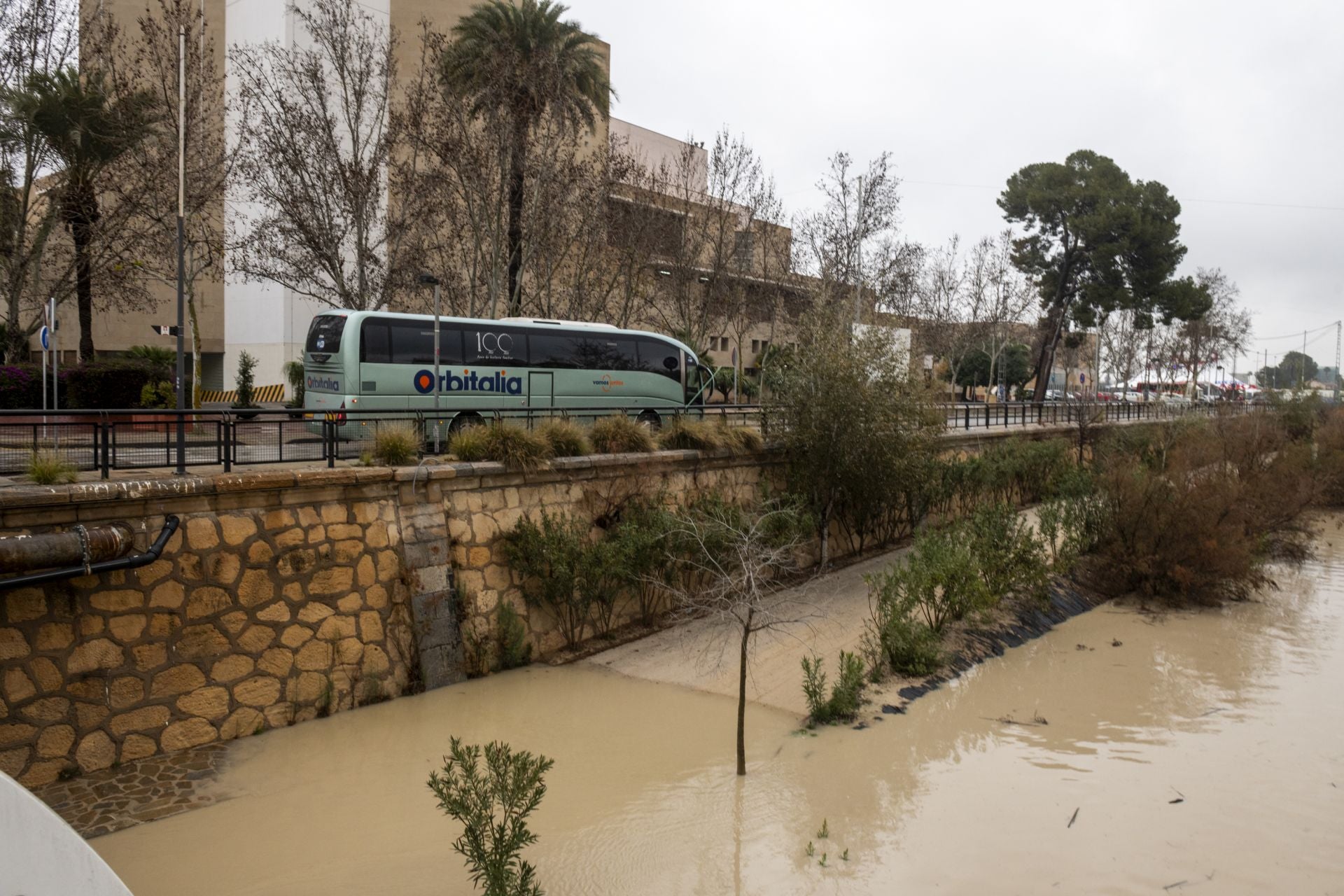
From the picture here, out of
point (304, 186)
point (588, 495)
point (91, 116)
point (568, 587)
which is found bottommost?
point (568, 587)

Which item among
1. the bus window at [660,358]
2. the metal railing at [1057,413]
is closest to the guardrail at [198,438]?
the bus window at [660,358]

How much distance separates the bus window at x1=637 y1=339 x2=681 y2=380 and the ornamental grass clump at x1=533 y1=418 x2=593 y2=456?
7.34 m

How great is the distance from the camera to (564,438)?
15.1m

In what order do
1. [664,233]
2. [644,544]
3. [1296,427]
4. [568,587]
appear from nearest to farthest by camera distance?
[568,587]
[644,544]
[664,233]
[1296,427]

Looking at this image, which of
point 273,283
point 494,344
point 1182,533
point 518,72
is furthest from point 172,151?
point 1182,533

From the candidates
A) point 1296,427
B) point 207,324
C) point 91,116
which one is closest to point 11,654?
point 91,116

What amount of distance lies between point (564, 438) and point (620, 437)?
1.27 meters

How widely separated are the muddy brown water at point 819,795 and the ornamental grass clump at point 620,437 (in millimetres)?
3980

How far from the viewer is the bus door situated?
20.3 metres

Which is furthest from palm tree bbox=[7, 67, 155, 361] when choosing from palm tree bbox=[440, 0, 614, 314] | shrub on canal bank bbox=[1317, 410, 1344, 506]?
shrub on canal bank bbox=[1317, 410, 1344, 506]

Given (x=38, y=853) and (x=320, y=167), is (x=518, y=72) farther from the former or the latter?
(x=38, y=853)

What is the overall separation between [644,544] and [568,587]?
1.51 m

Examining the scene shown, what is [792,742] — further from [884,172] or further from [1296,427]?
[1296,427]

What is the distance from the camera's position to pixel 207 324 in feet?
133
